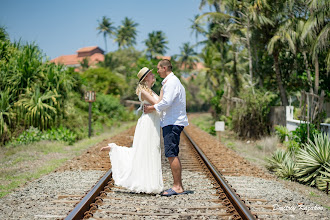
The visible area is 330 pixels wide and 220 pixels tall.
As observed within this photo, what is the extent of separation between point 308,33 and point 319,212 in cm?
974

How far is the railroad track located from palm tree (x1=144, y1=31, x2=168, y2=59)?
69.2 metres

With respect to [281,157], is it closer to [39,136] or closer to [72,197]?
[72,197]

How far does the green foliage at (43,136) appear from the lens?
12322mm

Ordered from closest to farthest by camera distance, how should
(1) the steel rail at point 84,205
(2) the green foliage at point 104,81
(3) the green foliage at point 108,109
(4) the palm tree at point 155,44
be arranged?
1. (1) the steel rail at point 84,205
2. (3) the green foliage at point 108,109
3. (2) the green foliage at point 104,81
4. (4) the palm tree at point 155,44

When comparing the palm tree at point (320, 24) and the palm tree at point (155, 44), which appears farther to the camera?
the palm tree at point (155, 44)

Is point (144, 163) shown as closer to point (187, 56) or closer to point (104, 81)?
point (104, 81)

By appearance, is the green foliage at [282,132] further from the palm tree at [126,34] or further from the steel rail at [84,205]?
the palm tree at [126,34]

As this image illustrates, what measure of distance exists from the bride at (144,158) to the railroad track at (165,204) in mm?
205

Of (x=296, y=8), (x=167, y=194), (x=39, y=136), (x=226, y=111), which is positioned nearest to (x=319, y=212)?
(x=167, y=194)

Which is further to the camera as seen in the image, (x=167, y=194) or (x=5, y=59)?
(x=5, y=59)

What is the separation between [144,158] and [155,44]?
70.7m

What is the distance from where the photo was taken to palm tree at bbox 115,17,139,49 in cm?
8388

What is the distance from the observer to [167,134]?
5328 millimetres

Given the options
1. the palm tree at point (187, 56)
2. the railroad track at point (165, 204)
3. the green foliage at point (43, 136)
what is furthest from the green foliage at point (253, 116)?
the palm tree at point (187, 56)
